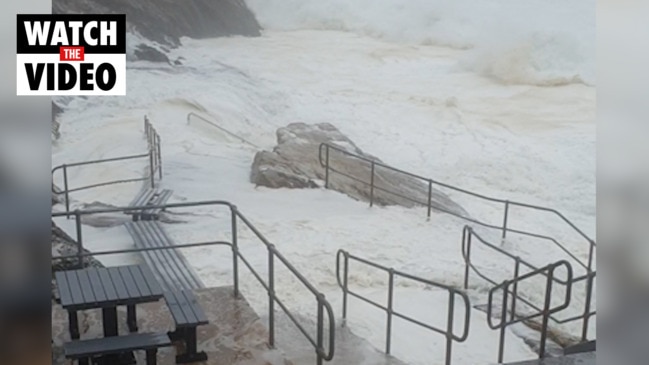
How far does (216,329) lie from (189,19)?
151 cm

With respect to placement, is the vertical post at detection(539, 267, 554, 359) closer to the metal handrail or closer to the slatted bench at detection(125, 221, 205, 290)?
the metal handrail

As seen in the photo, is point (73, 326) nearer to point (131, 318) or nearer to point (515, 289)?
point (131, 318)

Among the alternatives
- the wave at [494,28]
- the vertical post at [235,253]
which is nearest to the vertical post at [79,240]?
the vertical post at [235,253]

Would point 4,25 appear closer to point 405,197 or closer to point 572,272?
point 405,197

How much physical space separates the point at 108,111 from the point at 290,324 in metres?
1.39

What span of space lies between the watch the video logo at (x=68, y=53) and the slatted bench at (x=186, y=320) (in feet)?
3.36

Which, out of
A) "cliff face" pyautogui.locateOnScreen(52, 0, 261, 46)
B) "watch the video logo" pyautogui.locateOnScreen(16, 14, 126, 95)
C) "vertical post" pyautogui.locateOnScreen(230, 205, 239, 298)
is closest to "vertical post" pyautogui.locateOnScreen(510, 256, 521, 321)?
"vertical post" pyautogui.locateOnScreen(230, 205, 239, 298)

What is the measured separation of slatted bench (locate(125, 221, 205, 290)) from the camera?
13.2 ft

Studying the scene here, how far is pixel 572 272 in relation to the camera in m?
4.31

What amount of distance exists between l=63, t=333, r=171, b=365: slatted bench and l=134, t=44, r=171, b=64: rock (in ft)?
4.12

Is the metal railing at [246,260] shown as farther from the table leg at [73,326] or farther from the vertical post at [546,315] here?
the vertical post at [546,315]

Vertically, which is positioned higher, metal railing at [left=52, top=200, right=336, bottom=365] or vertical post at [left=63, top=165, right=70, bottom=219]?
vertical post at [left=63, top=165, right=70, bottom=219]

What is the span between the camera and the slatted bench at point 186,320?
3539 millimetres

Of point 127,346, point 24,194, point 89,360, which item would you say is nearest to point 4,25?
point 24,194
